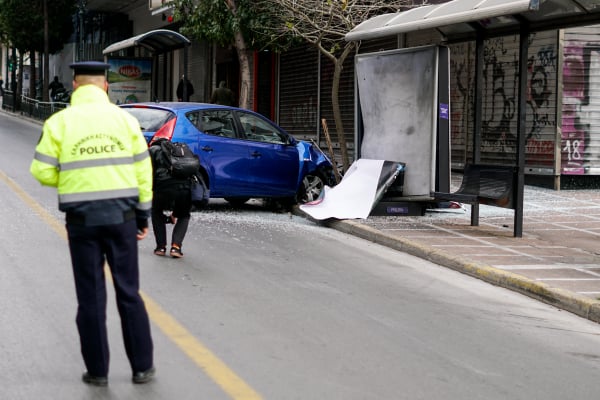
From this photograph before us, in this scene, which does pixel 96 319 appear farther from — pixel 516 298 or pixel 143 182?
pixel 516 298

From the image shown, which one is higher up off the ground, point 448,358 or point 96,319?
point 96,319

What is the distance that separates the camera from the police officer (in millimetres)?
4855

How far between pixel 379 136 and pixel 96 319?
908 centimetres

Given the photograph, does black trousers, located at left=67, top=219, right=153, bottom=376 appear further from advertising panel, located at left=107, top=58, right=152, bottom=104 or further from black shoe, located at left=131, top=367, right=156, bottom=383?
advertising panel, located at left=107, top=58, right=152, bottom=104

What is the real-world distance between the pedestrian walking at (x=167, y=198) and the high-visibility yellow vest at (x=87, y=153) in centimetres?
415

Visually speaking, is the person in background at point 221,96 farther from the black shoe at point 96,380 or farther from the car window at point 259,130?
the black shoe at point 96,380

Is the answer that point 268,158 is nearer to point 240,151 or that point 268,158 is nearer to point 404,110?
point 240,151

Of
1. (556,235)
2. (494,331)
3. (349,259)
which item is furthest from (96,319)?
(556,235)

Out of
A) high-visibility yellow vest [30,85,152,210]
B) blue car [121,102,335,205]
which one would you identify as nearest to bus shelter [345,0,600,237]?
blue car [121,102,335,205]

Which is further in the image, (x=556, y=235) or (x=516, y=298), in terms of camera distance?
(x=556, y=235)

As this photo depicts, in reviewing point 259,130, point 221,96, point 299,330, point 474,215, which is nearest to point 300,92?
point 221,96

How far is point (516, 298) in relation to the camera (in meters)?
8.23

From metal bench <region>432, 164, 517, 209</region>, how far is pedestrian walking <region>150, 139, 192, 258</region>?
161 inches

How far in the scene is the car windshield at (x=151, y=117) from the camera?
42.0 ft
